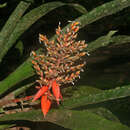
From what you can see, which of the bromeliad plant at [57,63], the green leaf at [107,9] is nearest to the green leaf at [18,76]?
the bromeliad plant at [57,63]

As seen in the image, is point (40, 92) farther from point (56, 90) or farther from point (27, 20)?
point (27, 20)

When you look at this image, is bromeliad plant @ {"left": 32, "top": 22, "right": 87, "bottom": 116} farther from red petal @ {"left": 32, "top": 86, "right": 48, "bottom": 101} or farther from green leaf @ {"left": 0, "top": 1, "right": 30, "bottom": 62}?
green leaf @ {"left": 0, "top": 1, "right": 30, "bottom": 62}

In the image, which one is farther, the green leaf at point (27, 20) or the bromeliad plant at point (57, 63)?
the green leaf at point (27, 20)

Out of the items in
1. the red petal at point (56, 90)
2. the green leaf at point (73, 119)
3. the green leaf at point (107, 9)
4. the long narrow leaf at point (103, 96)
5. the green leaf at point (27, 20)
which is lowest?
the green leaf at point (73, 119)

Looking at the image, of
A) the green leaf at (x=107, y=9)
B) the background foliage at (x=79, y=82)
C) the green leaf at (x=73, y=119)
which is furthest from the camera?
the green leaf at (x=107, y=9)

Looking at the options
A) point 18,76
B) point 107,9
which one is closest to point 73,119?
point 18,76

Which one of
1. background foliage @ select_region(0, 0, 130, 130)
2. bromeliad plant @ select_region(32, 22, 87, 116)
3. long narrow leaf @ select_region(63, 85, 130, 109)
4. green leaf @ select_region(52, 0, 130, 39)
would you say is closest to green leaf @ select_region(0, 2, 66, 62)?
background foliage @ select_region(0, 0, 130, 130)

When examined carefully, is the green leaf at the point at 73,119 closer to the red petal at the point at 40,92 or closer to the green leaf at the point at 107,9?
the red petal at the point at 40,92

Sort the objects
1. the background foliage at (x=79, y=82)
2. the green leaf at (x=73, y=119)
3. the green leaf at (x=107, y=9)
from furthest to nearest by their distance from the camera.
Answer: the green leaf at (x=107, y=9)
the background foliage at (x=79, y=82)
the green leaf at (x=73, y=119)

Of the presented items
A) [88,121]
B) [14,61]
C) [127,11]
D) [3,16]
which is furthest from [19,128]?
[127,11]
